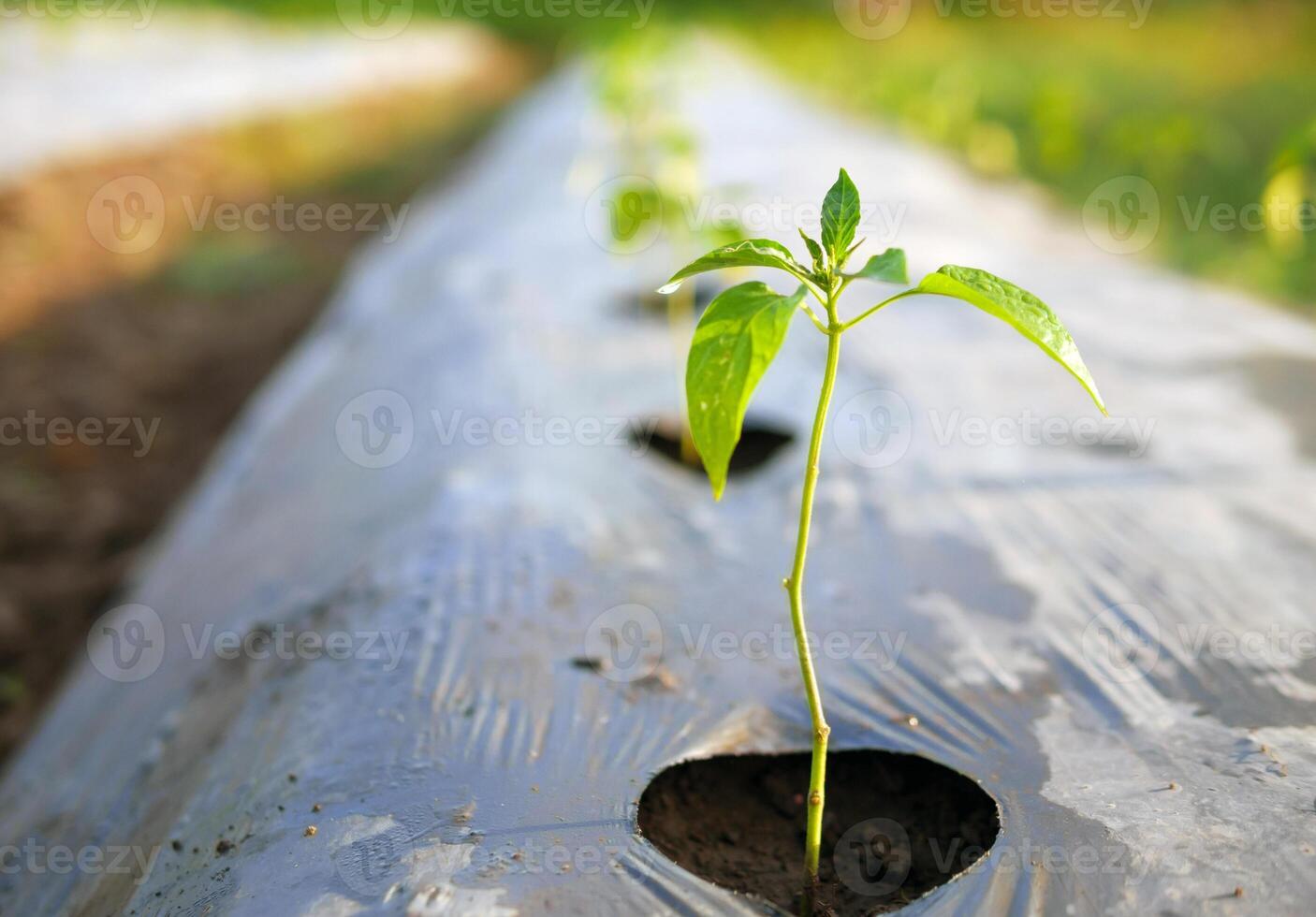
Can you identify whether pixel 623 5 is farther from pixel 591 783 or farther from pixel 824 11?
pixel 591 783

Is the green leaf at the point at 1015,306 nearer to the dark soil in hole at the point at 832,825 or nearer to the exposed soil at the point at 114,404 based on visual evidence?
the dark soil in hole at the point at 832,825

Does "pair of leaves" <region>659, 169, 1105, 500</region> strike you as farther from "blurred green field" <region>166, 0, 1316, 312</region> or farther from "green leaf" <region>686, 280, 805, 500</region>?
"blurred green field" <region>166, 0, 1316, 312</region>

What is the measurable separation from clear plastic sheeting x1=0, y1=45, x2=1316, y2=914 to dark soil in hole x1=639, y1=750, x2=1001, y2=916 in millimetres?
43

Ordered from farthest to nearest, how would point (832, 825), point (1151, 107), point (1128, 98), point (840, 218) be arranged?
point (1128, 98)
point (1151, 107)
point (832, 825)
point (840, 218)

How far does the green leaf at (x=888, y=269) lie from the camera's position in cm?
88

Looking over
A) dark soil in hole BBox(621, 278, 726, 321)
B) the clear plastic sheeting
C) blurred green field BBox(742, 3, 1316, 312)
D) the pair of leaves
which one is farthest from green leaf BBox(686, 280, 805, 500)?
dark soil in hole BBox(621, 278, 726, 321)

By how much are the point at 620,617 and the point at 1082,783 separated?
2.15ft

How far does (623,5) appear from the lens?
17703 mm

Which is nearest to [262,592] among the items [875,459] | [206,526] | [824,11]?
[206,526]

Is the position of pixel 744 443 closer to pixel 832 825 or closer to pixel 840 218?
pixel 832 825

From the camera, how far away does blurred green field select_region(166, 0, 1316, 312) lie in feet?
11.9

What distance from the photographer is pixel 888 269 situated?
2.94 feet

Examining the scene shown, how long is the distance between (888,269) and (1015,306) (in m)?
0.12

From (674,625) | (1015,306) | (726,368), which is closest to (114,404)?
(674,625)
